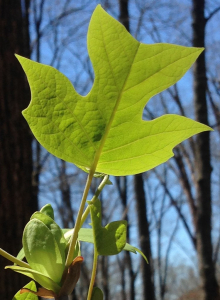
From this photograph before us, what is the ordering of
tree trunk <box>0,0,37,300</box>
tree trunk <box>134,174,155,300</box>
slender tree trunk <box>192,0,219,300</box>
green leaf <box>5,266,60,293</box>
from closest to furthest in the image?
green leaf <box>5,266,60,293</box> → tree trunk <box>0,0,37,300</box> → slender tree trunk <box>192,0,219,300</box> → tree trunk <box>134,174,155,300</box>

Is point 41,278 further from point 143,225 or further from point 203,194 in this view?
point 143,225

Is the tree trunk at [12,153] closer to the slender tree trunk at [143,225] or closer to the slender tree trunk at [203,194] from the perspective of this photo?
the slender tree trunk at [203,194]

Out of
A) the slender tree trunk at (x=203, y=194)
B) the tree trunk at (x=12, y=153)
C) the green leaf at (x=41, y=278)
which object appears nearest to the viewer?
the green leaf at (x=41, y=278)

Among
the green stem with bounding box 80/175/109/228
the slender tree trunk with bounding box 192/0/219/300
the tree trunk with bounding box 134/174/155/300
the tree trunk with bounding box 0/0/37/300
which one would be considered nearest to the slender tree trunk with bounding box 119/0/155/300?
the tree trunk with bounding box 134/174/155/300

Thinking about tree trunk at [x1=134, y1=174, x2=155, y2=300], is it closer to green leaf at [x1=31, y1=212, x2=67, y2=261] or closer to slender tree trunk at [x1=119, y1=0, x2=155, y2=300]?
slender tree trunk at [x1=119, y1=0, x2=155, y2=300]

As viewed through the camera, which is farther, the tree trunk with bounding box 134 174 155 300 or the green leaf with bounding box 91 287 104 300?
the tree trunk with bounding box 134 174 155 300

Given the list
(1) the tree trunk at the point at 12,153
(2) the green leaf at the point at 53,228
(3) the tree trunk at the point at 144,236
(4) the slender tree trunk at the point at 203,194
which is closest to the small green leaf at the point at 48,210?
(2) the green leaf at the point at 53,228

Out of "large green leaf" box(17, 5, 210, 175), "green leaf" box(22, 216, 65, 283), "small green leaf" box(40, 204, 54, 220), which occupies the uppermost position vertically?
"large green leaf" box(17, 5, 210, 175)

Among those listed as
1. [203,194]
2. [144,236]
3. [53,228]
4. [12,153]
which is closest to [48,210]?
[53,228]
